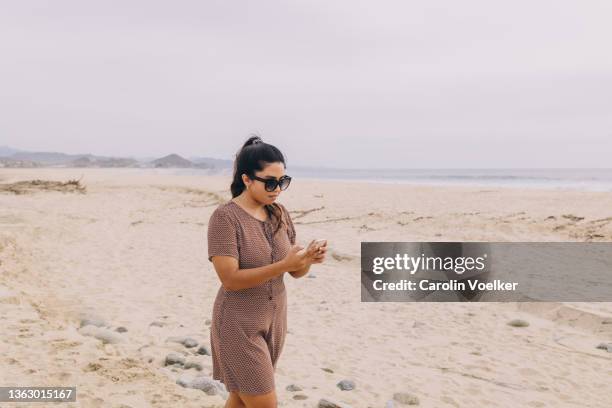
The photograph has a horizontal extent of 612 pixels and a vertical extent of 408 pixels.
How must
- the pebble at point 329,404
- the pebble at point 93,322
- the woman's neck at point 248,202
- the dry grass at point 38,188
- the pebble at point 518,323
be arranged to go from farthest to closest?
the dry grass at point 38,188
the pebble at point 518,323
the pebble at point 93,322
the pebble at point 329,404
the woman's neck at point 248,202

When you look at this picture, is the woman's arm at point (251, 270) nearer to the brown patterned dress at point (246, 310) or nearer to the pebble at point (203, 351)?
the brown patterned dress at point (246, 310)

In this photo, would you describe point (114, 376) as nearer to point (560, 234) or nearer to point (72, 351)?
point (72, 351)

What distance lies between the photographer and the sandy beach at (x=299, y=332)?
4.65 m

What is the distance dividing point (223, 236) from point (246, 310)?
425 millimetres

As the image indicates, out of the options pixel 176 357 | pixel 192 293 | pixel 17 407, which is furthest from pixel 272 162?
pixel 192 293

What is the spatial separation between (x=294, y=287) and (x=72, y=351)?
466cm

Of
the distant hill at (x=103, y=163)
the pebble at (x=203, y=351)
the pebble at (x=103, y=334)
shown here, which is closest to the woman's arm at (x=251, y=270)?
the pebble at (x=203, y=351)

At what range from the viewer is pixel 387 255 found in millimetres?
11352

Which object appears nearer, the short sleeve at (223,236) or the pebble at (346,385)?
the short sleeve at (223,236)

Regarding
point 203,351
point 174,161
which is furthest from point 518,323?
point 174,161

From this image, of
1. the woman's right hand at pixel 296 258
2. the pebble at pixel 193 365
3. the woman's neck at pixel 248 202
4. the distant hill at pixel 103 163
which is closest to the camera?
the woman's right hand at pixel 296 258

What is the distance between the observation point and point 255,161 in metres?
2.61

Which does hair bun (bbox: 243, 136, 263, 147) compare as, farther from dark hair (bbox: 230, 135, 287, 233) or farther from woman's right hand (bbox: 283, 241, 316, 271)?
woman's right hand (bbox: 283, 241, 316, 271)

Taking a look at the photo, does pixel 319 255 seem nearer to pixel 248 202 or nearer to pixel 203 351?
pixel 248 202
